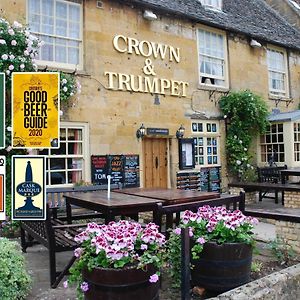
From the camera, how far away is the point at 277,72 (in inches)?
598

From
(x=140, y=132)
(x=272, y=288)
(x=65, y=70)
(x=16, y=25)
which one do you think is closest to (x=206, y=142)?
(x=140, y=132)

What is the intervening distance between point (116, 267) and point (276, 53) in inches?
553

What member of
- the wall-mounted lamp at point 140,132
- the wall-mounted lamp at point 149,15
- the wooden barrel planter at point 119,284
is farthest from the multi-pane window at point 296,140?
the wooden barrel planter at point 119,284

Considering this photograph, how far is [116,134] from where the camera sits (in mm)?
10336

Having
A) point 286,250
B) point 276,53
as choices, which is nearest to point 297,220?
point 286,250

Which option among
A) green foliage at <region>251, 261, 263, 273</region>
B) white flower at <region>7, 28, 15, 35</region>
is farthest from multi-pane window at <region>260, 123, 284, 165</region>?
white flower at <region>7, 28, 15, 35</region>

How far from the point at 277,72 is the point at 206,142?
4993 millimetres

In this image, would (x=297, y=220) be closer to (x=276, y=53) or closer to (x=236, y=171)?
(x=236, y=171)

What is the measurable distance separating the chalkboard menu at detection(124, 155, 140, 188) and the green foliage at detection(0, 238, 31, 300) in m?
6.49

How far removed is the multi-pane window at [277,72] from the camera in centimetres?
1489

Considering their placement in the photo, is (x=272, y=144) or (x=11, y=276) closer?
(x=11, y=276)

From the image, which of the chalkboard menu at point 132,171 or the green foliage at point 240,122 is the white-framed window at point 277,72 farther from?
the chalkboard menu at point 132,171

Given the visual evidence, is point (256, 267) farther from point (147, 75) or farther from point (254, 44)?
point (254, 44)

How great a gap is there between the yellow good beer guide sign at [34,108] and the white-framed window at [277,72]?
13174 mm
